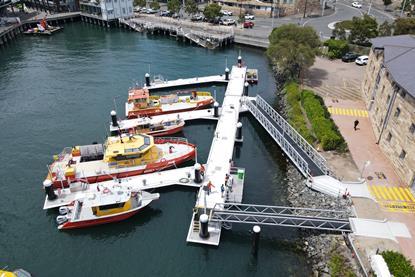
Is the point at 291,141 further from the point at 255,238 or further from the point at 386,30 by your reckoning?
the point at 386,30

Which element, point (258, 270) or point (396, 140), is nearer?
point (258, 270)

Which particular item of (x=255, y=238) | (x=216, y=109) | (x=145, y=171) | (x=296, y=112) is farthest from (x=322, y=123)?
(x=145, y=171)

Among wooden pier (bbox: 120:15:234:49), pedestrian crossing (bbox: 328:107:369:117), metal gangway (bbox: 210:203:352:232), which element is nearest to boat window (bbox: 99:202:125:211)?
metal gangway (bbox: 210:203:352:232)

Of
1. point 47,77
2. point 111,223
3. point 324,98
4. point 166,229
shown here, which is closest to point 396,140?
point 324,98

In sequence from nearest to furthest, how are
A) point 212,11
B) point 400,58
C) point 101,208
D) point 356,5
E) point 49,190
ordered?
point 101,208
point 49,190
point 400,58
point 212,11
point 356,5

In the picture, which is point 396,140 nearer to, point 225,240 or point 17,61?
point 225,240

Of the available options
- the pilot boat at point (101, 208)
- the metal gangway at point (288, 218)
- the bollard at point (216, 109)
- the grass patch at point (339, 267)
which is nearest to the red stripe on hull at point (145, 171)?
the pilot boat at point (101, 208)
